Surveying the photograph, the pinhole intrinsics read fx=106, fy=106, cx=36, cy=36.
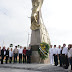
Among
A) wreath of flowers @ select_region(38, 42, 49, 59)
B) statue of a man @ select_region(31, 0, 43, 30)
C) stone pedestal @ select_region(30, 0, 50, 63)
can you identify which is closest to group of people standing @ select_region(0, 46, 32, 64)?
stone pedestal @ select_region(30, 0, 50, 63)

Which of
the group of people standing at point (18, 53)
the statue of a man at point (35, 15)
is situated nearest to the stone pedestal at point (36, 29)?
the statue of a man at point (35, 15)

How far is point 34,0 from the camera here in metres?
11.4

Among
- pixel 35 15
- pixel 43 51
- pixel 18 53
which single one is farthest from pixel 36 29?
pixel 18 53

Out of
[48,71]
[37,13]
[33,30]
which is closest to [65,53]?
[48,71]

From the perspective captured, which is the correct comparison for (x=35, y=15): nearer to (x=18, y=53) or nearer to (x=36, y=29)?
(x=36, y=29)

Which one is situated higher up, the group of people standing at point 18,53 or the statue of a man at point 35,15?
the statue of a man at point 35,15

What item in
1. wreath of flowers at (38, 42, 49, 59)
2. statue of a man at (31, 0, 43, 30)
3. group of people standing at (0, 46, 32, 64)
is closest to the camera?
wreath of flowers at (38, 42, 49, 59)

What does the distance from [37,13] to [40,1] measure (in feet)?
4.60

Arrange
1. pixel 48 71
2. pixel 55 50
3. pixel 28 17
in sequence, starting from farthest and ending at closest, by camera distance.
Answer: pixel 28 17 < pixel 55 50 < pixel 48 71

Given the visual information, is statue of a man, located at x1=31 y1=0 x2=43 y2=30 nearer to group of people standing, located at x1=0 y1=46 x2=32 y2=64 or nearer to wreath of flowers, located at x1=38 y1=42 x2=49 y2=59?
wreath of flowers, located at x1=38 y1=42 x2=49 y2=59

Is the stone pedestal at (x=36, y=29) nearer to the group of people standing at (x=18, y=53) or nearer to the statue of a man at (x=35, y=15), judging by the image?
the statue of a man at (x=35, y=15)

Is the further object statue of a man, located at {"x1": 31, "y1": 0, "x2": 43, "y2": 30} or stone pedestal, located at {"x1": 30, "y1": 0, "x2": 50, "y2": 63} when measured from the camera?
statue of a man, located at {"x1": 31, "y1": 0, "x2": 43, "y2": 30}

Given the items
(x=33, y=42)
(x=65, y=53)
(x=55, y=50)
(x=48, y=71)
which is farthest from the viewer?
(x=33, y=42)

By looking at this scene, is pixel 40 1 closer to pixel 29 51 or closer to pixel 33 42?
pixel 33 42
